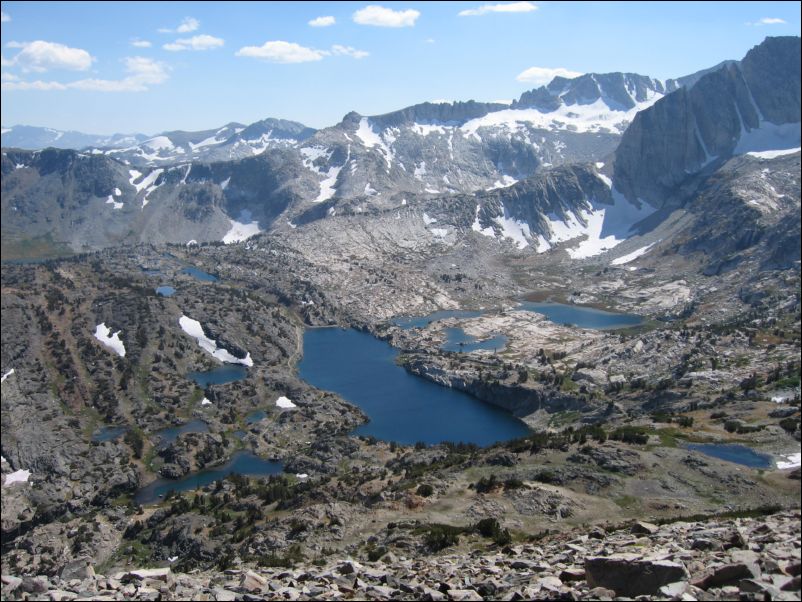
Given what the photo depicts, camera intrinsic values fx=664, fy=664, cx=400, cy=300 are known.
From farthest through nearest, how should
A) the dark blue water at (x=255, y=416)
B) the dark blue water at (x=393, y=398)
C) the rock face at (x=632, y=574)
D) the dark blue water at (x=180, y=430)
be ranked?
1. the dark blue water at (x=255, y=416)
2. the dark blue water at (x=393, y=398)
3. the dark blue water at (x=180, y=430)
4. the rock face at (x=632, y=574)

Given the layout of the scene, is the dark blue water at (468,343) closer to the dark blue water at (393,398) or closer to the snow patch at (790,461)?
the dark blue water at (393,398)

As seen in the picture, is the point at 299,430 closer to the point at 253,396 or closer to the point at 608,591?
the point at 253,396

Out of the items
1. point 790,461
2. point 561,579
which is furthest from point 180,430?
point 561,579

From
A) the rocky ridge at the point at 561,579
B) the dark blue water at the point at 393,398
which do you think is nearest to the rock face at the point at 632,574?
the rocky ridge at the point at 561,579

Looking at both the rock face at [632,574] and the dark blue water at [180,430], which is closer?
the rock face at [632,574]

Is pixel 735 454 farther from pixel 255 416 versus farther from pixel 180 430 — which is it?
pixel 180 430

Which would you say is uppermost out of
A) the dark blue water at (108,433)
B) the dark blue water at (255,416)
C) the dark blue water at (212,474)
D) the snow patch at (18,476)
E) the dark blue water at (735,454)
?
the dark blue water at (735,454)
